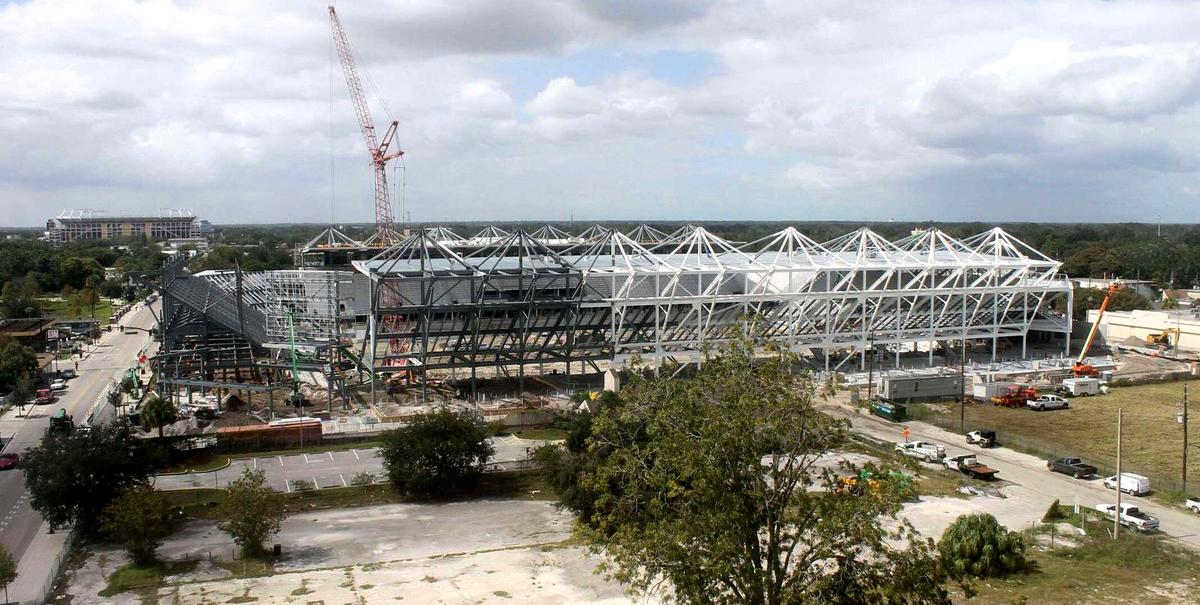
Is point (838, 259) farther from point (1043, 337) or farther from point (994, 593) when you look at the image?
point (994, 593)

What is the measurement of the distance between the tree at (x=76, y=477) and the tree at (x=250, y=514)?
5184 millimetres

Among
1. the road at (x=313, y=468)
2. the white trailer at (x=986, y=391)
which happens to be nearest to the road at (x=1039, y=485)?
the white trailer at (x=986, y=391)

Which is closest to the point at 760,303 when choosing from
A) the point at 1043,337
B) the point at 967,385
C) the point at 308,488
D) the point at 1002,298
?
the point at 967,385

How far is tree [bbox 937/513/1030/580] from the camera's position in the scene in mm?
27562

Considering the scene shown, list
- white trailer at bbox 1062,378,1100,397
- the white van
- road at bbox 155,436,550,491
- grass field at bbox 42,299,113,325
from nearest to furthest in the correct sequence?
the white van < road at bbox 155,436,550,491 < white trailer at bbox 1062,378,1100,397 < grass field at bbox 42,299,113,325

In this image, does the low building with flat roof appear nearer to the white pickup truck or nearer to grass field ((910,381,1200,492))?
the white pickup truck

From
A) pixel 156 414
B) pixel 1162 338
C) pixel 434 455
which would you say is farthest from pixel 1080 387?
pixel 156 414

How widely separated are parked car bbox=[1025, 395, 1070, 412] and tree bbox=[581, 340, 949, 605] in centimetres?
4441

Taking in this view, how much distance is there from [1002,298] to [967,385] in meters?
14.3

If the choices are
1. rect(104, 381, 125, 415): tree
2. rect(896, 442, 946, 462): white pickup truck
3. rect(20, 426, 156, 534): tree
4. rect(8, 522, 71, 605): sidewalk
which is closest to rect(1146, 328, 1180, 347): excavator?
rect(896, 442, 946, 462): white pickup truck

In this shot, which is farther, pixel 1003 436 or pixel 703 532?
pixel 1003 436

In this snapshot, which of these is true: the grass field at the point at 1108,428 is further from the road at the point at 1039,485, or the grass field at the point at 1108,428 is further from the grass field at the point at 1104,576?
the grass field at the point at 1104,576

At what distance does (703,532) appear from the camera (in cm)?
1583

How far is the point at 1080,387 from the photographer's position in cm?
5966
